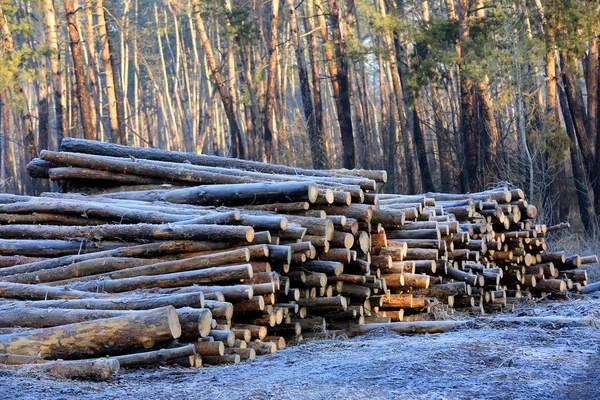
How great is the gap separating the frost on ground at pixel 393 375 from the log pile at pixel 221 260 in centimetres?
33

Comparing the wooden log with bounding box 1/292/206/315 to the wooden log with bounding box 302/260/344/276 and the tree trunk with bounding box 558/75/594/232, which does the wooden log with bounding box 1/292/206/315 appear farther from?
the tree trunk with bounding box 558/75/594/232

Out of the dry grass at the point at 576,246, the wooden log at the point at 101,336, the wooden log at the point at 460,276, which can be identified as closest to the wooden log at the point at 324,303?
the wooden log at the point at 460,276

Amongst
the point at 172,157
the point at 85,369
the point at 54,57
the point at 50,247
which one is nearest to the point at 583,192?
the point at 172,157

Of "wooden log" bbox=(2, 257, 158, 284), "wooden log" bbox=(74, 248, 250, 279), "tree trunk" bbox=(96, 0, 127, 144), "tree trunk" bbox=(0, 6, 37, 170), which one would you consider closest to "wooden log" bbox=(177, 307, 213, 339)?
"wooden log" bbox=(74, 248, 250, 279)

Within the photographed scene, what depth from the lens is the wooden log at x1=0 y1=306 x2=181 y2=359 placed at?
5547 mm

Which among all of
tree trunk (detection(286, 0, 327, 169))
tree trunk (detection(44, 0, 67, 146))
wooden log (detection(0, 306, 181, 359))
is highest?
tree trunk (detection(44, 0, 67, 146))

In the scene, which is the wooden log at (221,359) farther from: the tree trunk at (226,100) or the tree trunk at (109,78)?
the tree trunk at (226,100)

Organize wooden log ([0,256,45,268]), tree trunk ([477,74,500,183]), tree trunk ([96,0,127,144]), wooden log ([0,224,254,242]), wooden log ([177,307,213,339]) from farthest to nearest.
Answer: tree trunk ([96,0,127,144])
tree trunk ([477,74,500,183])
wooden log ([0,256,45,268])
wooden log ([0,224,254,242])
wooden log ([177,307,213,339])

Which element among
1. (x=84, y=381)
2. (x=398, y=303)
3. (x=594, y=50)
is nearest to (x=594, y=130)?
(x=594, y=50)

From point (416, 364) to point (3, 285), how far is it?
3744 millimetres

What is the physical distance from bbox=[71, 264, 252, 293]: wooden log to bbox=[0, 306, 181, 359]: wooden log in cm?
122

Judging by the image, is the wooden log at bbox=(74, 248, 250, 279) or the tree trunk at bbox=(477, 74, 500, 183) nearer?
the wooden log at bbox=(74, 248, 250, 279)

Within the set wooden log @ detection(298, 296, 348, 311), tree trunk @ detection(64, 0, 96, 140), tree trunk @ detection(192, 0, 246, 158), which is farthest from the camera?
tree trunk @ detection(192, 0, 246, 158)

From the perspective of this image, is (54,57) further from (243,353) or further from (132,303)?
(243,353)
